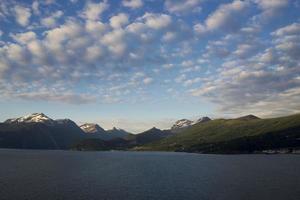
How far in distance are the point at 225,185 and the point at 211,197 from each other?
26.3 m

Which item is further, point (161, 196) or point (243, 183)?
point (243, 183)

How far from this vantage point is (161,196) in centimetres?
10500

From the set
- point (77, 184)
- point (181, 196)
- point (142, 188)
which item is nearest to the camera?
point (181, 196)

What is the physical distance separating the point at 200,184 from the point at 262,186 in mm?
21693

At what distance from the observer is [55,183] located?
132 meters

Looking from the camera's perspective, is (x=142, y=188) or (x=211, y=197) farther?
(x=142, y=188)

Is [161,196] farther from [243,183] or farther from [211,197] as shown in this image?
[243,183]

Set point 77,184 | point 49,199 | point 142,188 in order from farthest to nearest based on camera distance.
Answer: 1. point 77,184
2. point 142,188
3. point 49,199

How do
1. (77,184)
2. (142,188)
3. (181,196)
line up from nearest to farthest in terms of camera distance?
(181,196), (142,188), (77,184)

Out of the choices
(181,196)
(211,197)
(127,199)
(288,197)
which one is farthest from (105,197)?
(288,197)

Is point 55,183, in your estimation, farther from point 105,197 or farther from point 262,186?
point 262,186

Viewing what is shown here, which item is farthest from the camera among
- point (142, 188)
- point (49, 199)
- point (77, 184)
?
point (77, 184)

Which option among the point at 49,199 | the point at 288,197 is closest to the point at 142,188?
the point at 49,199

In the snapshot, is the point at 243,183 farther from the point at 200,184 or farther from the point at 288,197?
the point at 288,197
